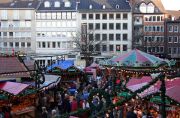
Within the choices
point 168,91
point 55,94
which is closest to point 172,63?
point 55,94

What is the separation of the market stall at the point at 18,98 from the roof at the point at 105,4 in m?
50.4

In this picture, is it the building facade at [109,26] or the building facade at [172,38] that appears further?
the building facade at [109,26]

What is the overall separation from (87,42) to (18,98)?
159 feet

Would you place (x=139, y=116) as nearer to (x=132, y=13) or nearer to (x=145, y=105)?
(x=145, y=105)

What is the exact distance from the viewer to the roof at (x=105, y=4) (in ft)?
218

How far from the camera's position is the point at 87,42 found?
2532 inches

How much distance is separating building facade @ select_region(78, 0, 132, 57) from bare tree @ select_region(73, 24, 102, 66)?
0.19 metres

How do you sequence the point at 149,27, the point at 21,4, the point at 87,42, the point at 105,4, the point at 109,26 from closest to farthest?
the point at 87,42 → the point at 149,27 → the point at 109,26 → the point at 105,4 → the point at 21,4

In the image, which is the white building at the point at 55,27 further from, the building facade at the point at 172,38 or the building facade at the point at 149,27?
the building facade at the point at 172,38

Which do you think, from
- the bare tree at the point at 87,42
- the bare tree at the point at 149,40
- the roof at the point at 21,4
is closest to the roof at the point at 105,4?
the bare tree at the point at 87,42

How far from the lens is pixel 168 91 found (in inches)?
494

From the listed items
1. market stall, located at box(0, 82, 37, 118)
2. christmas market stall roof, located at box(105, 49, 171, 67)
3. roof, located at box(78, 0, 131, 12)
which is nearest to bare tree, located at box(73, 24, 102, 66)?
roof, located at box(78, 0, 131, 12)

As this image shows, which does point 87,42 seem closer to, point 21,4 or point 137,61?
point 21,4

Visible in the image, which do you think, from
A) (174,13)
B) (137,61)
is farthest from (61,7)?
(137,61)
